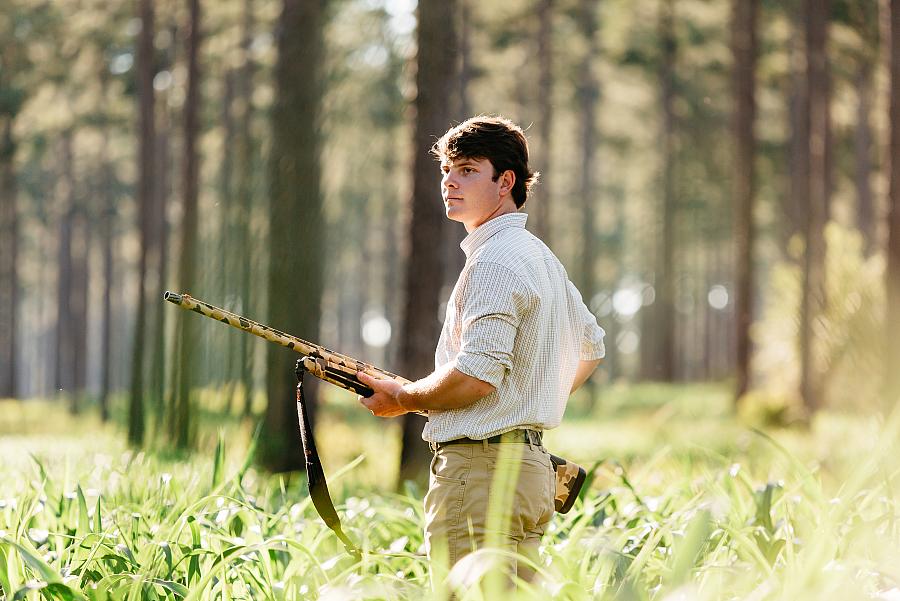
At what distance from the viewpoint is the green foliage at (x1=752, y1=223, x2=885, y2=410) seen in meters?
12.9

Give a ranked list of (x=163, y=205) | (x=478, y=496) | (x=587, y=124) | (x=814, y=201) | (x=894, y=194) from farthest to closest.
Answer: (x=587, y=124), (x=163, y=205), (x=814, y=201), (x=894, y=194), (x=478, y=496)

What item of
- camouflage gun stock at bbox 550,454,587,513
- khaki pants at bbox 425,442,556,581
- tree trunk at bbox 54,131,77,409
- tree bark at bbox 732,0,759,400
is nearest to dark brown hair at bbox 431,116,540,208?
khaki pants at bbox 425,442,556,581

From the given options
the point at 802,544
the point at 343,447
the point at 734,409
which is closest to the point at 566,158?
the point at 734,409

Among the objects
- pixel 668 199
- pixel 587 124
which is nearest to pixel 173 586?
pixel 587 124

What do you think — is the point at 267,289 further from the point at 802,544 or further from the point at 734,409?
the point at 734,409

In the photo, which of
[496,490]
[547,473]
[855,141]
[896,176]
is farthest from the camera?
[855,141]

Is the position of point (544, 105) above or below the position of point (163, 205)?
above

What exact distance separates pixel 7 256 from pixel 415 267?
28726 millimetres

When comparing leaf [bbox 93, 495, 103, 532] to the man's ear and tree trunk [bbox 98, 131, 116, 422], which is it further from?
→ tree trunk [bbox 98, 131, 116, 422]

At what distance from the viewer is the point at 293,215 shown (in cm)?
1106

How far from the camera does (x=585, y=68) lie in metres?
29.0

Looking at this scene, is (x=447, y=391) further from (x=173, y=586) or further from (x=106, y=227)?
(x=106, y=227)

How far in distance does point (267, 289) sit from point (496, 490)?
763cm

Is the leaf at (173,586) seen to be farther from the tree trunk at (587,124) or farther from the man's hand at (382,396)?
the tree trunk at (587,124)
